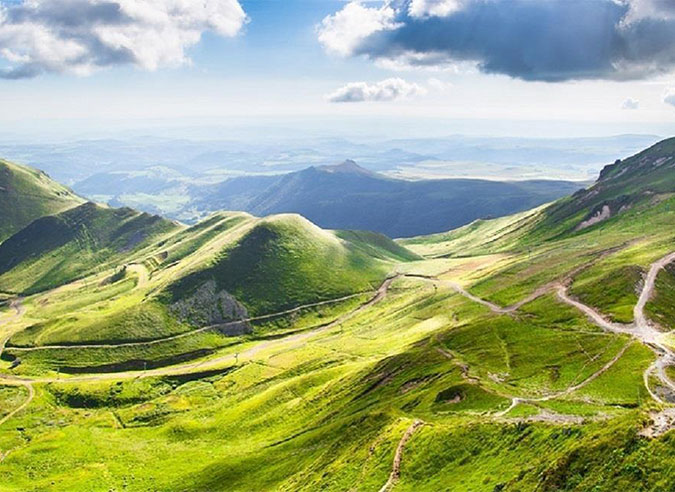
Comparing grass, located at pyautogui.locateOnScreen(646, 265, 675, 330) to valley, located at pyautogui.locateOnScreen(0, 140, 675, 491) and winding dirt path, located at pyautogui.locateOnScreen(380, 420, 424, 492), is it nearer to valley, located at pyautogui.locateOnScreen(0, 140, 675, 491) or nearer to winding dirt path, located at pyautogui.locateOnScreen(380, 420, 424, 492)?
valley, located at pyautogui.locateOnScreen(0, 140, 675, 491)

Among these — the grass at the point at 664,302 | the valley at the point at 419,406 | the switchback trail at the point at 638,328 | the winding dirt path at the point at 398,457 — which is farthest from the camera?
the grass at the point at 664,302

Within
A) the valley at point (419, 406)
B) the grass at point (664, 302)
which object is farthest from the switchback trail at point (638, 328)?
the grass at point (664, 302)

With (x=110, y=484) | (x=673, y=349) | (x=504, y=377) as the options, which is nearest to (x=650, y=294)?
(x=673, y=349)

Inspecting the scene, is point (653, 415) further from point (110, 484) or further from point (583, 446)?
Result: point (110, 484)

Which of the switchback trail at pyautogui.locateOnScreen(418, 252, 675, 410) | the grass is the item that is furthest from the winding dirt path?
the grass

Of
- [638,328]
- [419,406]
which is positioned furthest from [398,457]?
[638,328]

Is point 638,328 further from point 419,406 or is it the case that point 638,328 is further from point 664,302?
point 419,406

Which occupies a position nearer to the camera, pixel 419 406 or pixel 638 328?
pixel 419 406

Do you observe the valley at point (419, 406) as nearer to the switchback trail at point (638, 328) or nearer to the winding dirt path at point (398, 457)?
the winding dirt path at point (398, 457)
